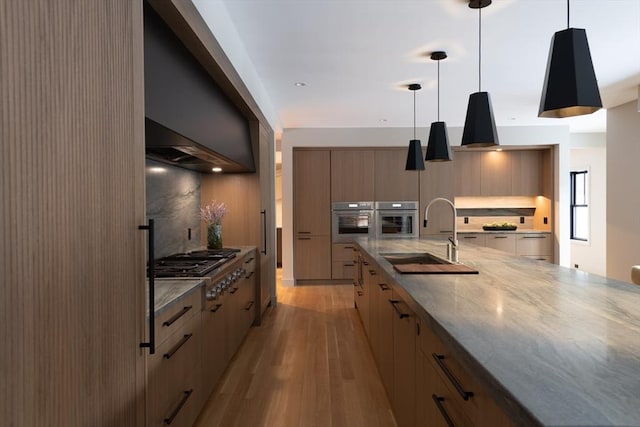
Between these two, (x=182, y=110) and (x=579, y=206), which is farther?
(x=579, y=206)

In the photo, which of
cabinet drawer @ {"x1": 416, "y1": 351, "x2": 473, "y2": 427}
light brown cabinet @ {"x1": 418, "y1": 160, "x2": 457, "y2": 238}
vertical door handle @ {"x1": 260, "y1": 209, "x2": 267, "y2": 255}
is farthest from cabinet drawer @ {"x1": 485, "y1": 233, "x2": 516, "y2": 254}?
cabinet drawer @ {"x1": 416, "y1": 351, "x2": 473, "y2": 427}

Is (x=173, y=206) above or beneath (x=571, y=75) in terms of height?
beneath

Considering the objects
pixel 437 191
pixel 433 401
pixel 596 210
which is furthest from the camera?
pixel 596 210

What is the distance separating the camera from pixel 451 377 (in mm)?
1280

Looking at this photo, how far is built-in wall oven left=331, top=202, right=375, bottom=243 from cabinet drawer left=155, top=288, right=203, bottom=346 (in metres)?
4.60

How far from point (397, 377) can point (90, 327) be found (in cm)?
163

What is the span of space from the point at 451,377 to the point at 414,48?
9.75 feet

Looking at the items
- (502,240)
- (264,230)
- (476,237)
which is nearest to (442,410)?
(264,230)

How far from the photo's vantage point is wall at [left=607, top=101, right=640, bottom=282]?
16.7 ft

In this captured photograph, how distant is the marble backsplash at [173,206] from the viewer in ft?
10.2

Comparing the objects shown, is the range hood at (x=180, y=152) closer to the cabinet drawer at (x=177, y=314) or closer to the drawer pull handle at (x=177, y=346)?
the cabinet drawer at (x=177, y=314)

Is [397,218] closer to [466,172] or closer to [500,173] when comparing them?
[466,172]

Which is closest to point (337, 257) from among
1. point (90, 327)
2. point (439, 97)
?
point (439, 97)

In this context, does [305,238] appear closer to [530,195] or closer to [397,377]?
[530,195]
